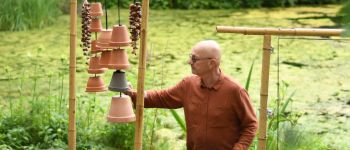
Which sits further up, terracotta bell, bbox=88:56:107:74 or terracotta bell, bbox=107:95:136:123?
terracotta bell, bbox=88:56:107:74

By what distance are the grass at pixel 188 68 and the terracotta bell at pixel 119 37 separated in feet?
5.21

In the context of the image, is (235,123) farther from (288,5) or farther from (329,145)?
(288,5)

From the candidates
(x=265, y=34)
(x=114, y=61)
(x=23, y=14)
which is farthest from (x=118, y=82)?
(x=23, y=14)

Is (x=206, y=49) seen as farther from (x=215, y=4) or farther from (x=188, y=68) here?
(x=215, y=4)

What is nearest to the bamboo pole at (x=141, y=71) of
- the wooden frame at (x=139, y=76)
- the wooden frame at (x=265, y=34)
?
the wooden frame at (x=139, y=76)

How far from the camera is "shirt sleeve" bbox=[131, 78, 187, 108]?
263 cm

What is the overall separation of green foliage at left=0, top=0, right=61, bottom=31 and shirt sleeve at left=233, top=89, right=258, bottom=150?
18.3ft

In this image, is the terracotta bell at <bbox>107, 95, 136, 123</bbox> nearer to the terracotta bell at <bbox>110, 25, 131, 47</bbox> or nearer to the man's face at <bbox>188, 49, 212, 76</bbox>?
the terracotta bell at <bbox>110, 25, 131, 47</bbox>

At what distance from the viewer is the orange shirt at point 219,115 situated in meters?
2.50

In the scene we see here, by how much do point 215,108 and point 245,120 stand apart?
124 mm

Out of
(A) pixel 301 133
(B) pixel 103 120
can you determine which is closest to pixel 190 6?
(B) pixel 103 120

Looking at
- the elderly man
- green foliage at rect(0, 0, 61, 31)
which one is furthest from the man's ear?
green foliage at rect(0, 0, 61, 31)

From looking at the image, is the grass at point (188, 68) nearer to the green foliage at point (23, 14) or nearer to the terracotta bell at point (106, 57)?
the green foliage at point (23, 14)

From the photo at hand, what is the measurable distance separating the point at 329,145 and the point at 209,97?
5.85ft
